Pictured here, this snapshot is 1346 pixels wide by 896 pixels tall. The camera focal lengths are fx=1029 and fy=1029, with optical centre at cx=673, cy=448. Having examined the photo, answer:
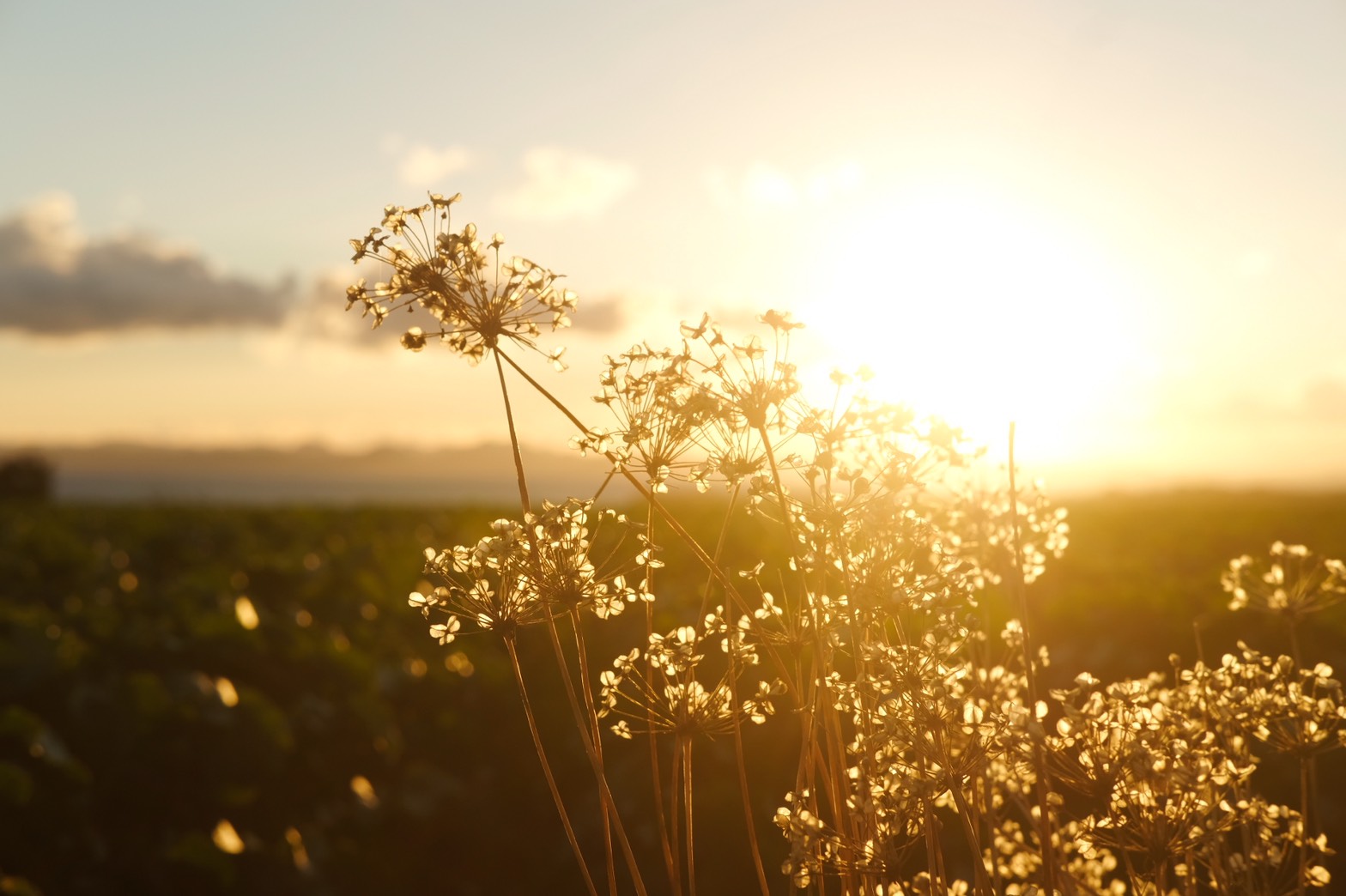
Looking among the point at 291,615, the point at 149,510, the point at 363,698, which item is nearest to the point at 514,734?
the point at 363,698

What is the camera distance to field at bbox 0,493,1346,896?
1038 cm

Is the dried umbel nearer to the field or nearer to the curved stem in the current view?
the curved stem

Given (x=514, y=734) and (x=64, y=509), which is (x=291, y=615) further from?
(x=64, y=509)

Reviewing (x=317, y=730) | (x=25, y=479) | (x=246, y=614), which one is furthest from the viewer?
(x=25, y=479)

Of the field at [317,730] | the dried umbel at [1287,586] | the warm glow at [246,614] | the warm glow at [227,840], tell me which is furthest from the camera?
the warm glow at [246,614]

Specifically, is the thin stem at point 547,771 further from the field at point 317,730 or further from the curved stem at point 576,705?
the field at point 317,730

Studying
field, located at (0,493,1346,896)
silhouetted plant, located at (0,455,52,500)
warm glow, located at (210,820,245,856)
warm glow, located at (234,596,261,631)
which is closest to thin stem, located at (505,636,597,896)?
field, located at (0,493,1346,896)

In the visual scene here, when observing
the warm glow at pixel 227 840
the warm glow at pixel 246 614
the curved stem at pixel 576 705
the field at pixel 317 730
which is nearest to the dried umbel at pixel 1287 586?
the curved stem at pixel 576 705

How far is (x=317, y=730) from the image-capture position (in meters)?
12.9

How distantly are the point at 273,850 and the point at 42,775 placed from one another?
7.82 ft

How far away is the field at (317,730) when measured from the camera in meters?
10.4

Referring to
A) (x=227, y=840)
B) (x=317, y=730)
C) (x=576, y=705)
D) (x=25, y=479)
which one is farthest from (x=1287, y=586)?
(x=25, y=479)

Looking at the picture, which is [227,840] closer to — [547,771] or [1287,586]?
[547,771]

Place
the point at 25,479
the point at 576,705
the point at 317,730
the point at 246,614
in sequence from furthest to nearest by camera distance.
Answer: the point at 25,479
the point at 246,614
the point at 317,730
the point at 576,705
